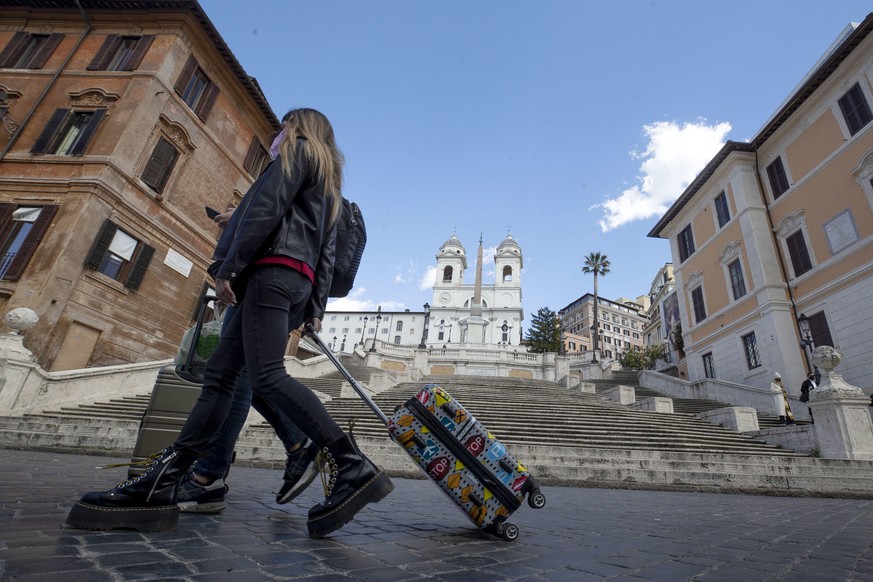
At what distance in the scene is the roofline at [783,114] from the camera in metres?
15.7

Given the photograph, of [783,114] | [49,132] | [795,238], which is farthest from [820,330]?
[49,132]

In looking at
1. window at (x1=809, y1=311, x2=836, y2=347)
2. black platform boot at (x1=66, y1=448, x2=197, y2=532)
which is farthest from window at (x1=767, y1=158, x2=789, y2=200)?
black platform boot at (x1=66, y1=448, x2=197, y2=532)

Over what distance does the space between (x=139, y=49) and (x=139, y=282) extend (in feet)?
31.3

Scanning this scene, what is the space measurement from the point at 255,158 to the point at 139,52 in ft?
19.8

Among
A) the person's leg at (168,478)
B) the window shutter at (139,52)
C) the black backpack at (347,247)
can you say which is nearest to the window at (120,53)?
the window shutter at (139,52)

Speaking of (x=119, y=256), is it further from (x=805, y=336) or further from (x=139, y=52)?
(x=805, y=336)

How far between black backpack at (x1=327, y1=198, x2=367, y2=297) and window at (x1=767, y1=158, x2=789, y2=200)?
76.1 ft

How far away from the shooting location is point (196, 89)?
1814 cm

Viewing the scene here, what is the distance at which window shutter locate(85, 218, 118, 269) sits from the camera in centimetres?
1355

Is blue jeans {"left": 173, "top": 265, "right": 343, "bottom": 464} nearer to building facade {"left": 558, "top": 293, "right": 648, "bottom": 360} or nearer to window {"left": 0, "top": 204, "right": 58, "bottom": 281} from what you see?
window {"left": 0, "top": 204, "right": 58, "bottom": 281}

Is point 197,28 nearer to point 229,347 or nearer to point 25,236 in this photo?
point 25,236

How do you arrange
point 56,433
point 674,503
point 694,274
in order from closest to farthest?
point 674,503 < point 56,433 < point 694,274

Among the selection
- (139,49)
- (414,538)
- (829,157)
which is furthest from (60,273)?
(829,157)

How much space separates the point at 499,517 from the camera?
98.4 inches
